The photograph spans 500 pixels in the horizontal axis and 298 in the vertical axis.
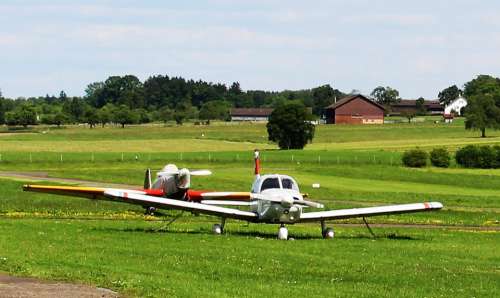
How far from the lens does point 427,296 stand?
1795 centimetres

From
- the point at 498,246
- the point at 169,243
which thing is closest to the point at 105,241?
the point at 169,243

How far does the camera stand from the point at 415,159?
292ft

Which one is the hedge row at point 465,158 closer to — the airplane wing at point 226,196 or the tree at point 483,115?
the airplane wing at point 226,196

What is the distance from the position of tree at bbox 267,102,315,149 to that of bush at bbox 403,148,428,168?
1604 inches

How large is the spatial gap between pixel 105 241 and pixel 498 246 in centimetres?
1235

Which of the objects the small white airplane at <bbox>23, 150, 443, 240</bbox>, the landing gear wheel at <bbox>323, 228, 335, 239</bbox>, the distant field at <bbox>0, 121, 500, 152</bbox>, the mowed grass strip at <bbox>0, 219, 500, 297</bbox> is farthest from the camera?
the distant field at <bbox>0, 121, 500, 152</bbox>

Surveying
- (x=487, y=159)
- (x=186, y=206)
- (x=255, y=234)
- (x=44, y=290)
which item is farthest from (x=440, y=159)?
(x=44, y=290)

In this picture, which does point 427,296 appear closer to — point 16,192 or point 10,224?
point 10,224

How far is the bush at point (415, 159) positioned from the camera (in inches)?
3497

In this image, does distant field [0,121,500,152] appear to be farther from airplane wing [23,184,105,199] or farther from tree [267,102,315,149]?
airplane wing [23,184,105,199]

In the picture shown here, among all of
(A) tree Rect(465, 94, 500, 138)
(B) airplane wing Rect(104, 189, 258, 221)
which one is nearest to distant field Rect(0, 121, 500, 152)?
(A) tree Rect(465, 94, 500, 138)

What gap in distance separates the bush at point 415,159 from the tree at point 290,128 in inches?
1604

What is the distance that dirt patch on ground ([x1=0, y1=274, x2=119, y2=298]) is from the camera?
16609 millimetres

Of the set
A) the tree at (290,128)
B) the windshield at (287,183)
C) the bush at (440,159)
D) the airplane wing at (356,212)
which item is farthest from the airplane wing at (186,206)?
the tree at (290,128)
